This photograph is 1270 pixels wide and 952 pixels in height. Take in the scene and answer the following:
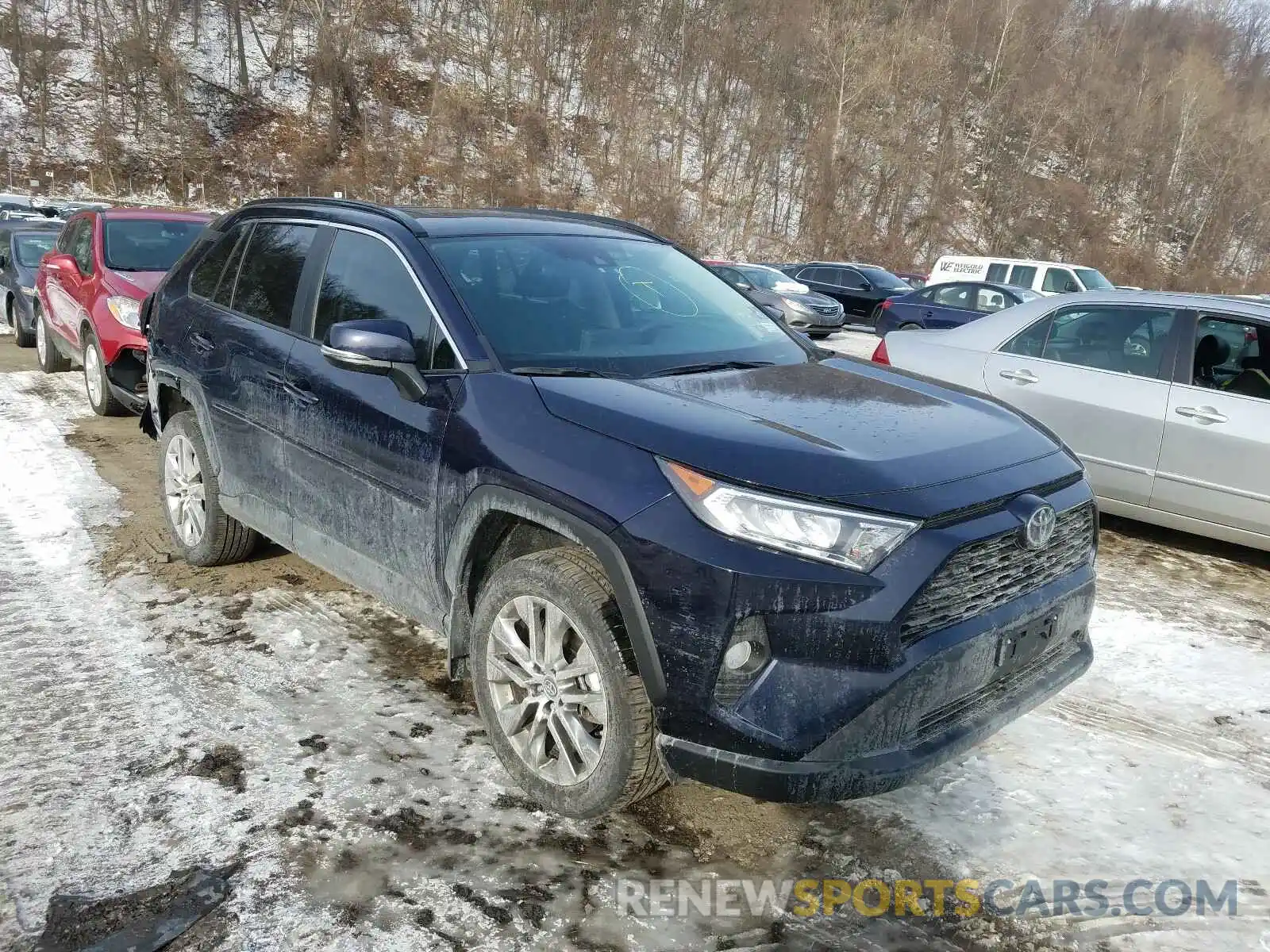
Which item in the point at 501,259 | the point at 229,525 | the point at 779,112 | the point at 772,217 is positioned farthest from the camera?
the point at 779,112

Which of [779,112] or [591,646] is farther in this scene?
[779,112]

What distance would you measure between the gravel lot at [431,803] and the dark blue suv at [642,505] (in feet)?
1.03

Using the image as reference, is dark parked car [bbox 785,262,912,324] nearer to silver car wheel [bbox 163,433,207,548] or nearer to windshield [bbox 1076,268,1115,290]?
windshield [bbox 1076,268,1115,290]

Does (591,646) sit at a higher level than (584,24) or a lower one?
lower

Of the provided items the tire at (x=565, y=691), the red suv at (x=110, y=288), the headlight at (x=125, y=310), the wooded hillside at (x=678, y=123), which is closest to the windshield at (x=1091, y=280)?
the red suv at (x=110, y=288)

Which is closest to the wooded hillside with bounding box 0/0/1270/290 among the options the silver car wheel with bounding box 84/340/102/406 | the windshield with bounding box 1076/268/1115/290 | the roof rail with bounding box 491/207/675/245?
the windshield with bounding box 1076/268/1115/290

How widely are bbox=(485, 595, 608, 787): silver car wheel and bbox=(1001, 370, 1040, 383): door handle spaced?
4.44 m

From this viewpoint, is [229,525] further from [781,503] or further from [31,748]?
[781,503]

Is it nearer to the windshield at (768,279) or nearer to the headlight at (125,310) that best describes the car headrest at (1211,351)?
the headlight at (125,310)

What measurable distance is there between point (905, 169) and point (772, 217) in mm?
7944

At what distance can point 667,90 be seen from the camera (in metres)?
51.0

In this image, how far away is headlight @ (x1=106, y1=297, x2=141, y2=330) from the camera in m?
7.55

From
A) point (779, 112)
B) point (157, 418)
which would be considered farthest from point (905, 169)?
point (157, 418)

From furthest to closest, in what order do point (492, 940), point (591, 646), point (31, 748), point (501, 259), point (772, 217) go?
point (772, 217)
point (501, 259)
point (31, 748)
point (591, 646)
point (492, 940)
